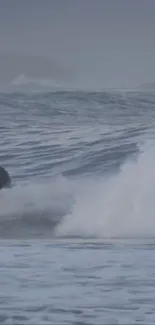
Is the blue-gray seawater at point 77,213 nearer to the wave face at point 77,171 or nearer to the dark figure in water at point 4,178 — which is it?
the wave face at point 77,171

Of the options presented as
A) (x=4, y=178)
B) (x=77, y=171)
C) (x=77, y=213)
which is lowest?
(x=4, y=178)

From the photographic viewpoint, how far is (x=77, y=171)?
91.8ft

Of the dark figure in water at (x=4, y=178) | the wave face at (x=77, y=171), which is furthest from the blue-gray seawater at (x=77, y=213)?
the dark figure in water at (x=4, y=178)

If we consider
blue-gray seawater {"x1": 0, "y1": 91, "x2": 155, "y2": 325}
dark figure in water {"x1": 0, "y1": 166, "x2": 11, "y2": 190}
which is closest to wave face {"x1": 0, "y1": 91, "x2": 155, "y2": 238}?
blue-gray seawater {"x1": 0, "y1": 91, "x2": 155, "y2": 325}

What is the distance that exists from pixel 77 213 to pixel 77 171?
6072 millimetres

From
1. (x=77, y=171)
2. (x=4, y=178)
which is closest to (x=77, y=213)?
(x=4, y=178)

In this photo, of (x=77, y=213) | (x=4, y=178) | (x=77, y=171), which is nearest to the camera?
(x=4, y=178)

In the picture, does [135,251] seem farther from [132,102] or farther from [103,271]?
[132,102]

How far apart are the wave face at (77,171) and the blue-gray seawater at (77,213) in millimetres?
38

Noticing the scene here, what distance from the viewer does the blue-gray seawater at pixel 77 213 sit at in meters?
10.7

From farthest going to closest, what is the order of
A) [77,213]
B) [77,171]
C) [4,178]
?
[77,171]
[77,213]
[4,178]

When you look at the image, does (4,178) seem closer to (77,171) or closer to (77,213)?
(77,213)

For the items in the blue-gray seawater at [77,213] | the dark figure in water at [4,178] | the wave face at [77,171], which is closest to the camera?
the blue-gray seawater at [77,213]

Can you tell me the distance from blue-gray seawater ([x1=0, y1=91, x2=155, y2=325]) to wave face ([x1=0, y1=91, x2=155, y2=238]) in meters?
0.04
